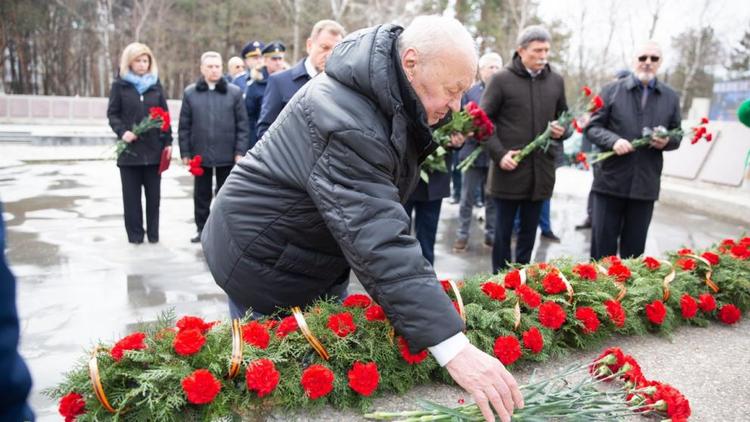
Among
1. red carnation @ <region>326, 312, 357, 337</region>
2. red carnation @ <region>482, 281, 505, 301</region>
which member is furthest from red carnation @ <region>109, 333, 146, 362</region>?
red carnation @ <region>482, 281, 505, 301</region>

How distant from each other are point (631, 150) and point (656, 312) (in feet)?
7.58

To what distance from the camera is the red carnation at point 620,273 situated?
2578 millimetres

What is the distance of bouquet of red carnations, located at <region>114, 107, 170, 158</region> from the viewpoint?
5715 mm

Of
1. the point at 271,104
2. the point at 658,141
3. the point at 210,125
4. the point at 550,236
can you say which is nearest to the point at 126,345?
the point at 271,104

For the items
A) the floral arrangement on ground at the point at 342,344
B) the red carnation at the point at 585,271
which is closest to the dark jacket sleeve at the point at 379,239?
the floral arrangement on ground at the point at 342,344

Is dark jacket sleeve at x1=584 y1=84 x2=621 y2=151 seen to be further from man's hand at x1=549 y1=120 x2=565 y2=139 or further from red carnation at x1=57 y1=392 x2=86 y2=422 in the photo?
red carnation at x1=57 y1=392 x2=86 y2=422

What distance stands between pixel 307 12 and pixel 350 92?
30.5 m

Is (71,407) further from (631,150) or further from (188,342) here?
(631,150)

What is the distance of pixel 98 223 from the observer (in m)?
6.68

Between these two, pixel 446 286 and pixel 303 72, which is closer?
pixel 446 286

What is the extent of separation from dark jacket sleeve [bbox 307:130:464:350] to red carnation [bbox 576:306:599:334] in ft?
3.00

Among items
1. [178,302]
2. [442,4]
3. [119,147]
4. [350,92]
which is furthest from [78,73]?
[350,92]

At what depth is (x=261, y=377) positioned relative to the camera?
1531 millimetres

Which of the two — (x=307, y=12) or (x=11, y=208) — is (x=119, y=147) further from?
(x=307, y=12)
